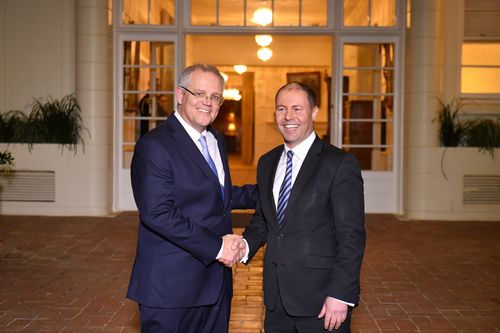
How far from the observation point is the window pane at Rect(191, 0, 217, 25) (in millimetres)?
8719

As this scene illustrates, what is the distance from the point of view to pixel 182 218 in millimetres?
2492

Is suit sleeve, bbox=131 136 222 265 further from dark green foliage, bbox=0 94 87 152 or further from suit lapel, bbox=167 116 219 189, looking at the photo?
dark green foliage, bbox=0 94 87 152

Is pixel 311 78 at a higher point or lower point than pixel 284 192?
higher

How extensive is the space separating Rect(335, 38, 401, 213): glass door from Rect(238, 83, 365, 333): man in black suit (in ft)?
20.4

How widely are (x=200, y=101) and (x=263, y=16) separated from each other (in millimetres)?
6328

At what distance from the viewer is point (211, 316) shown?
8.96 feet

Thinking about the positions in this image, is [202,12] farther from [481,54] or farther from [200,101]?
[200,101]

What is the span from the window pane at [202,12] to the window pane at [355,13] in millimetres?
1736

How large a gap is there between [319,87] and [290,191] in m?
13.8

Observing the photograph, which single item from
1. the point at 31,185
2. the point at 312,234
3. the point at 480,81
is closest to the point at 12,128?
the point at 31,185

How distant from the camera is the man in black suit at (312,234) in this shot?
8.08ft

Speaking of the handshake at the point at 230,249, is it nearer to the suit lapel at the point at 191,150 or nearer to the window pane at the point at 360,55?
the suit lapel at the point at 191,150

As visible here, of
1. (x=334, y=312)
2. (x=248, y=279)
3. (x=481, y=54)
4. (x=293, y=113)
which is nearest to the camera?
(x=334, y=312)

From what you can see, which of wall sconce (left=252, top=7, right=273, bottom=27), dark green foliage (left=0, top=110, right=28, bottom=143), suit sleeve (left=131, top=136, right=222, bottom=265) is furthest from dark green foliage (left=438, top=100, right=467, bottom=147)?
suit sleeve (left=131, top=136, right=222, bottom=265)
